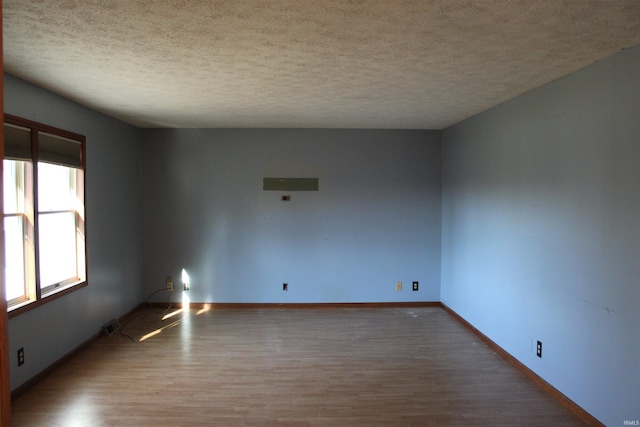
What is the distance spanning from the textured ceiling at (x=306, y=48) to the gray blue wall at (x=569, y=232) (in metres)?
0.27

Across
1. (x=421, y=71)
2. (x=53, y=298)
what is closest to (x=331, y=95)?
(x=421, y=71)

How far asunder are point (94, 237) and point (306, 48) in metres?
3.15

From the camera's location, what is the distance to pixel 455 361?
3408 mm

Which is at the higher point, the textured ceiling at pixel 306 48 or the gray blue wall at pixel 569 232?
the textured ceiling at pixel 306 48

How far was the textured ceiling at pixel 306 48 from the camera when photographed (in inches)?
68.2

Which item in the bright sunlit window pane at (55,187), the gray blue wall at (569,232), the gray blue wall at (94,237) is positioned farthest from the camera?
the bright sunlit window pane at (55,187)

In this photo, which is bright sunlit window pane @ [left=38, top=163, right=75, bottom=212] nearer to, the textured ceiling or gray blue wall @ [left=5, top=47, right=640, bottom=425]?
gray blue wall @ [left=5, top=47, right=640, bottom=425]

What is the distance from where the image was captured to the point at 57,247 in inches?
135

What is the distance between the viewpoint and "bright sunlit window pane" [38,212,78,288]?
323cm

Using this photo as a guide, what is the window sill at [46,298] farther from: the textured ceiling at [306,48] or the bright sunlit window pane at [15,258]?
the textured ceiling at [306,48]

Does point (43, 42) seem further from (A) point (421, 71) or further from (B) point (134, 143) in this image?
(B) point (134, 143)

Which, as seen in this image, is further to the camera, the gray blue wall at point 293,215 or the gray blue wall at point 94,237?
the gray blue wall at point 293,215

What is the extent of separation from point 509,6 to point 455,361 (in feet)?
9.76

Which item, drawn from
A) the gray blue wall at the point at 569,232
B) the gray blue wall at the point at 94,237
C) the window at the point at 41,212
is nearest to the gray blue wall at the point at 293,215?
the gray blue wall at the point at 94,237
